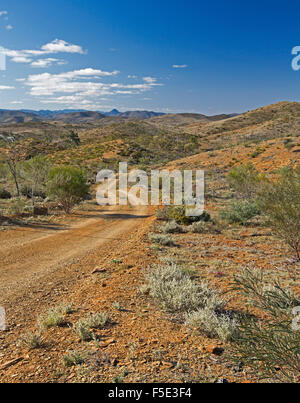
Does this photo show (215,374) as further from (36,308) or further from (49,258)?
(49,258)

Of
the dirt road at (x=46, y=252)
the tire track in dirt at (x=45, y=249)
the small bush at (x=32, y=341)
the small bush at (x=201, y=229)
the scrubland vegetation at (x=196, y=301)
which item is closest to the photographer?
the scrubland vegetation at (x=196, y=301)

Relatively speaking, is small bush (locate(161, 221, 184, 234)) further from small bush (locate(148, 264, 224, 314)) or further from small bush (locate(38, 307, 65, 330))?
small bush (locate(38, 307, 65, 330))

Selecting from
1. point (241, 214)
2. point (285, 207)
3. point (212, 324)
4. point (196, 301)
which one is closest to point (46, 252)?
point (196, 301)

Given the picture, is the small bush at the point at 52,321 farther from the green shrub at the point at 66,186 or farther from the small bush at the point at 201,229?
the green shrub at the point at 66,186

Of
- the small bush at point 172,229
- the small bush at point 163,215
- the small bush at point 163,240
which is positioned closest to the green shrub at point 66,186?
the small bush at point 163,215

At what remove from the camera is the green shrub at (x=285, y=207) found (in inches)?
299

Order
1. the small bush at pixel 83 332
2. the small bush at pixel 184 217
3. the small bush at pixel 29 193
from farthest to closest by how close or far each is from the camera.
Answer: the small bush at pixel 29 193, the small bush at pixel 184 217, the small bush at pixel 83 332

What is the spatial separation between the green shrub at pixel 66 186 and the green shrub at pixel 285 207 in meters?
12.1

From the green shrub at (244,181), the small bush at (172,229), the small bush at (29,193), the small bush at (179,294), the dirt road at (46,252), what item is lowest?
the dirt road at (46,252)

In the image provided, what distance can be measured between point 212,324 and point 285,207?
16.4 feet

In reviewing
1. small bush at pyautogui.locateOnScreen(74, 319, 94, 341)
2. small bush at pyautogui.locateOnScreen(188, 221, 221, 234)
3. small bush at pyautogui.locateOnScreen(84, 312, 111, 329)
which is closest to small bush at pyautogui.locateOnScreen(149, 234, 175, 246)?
small bush at pyautogui.locateOnScreen(188, 221, 221, 234)

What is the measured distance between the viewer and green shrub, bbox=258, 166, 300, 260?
760 cm

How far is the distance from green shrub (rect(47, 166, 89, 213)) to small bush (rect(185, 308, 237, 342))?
13.9 meters
